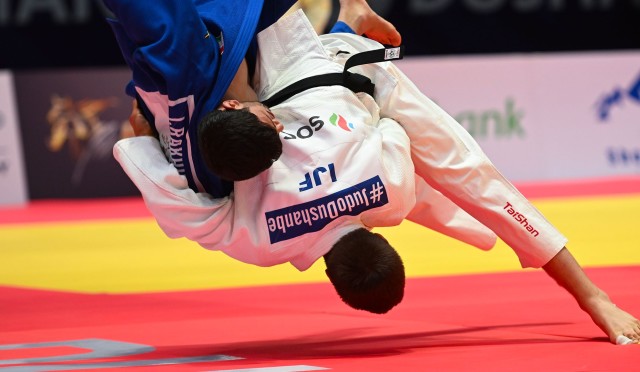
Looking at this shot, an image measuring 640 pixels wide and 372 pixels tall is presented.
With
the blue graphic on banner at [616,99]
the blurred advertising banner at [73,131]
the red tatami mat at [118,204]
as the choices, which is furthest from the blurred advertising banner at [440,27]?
the red tatami mat at [118,204]

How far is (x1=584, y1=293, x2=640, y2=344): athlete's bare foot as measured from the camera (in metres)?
3.28

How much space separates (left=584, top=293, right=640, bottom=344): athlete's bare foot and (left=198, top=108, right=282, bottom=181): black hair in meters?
1.12

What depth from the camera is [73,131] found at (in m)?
9.88

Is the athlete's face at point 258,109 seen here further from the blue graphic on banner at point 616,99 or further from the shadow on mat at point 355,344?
the blue graphic on banner at point 616,99

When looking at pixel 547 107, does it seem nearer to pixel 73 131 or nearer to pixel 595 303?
pixel 73 131

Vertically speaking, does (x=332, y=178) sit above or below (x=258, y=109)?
below

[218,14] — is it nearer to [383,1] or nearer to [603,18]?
[383,1]

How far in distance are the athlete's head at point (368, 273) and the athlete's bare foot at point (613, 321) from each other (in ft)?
2.17

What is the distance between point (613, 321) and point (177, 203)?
1335 millimetres

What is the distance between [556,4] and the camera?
482 inches

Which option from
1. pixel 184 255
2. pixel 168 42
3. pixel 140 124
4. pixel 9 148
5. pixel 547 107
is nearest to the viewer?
pixel 168 42

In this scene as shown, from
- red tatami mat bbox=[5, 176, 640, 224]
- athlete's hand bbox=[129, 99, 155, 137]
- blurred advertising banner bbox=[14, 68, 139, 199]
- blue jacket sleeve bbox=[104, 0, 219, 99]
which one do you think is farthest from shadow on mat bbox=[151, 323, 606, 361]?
blurred advertising banner bbox=[14, 68, 139, 199]

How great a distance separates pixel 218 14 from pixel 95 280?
255 cm

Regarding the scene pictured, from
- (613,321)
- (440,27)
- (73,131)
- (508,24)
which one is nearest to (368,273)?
(613,321)
